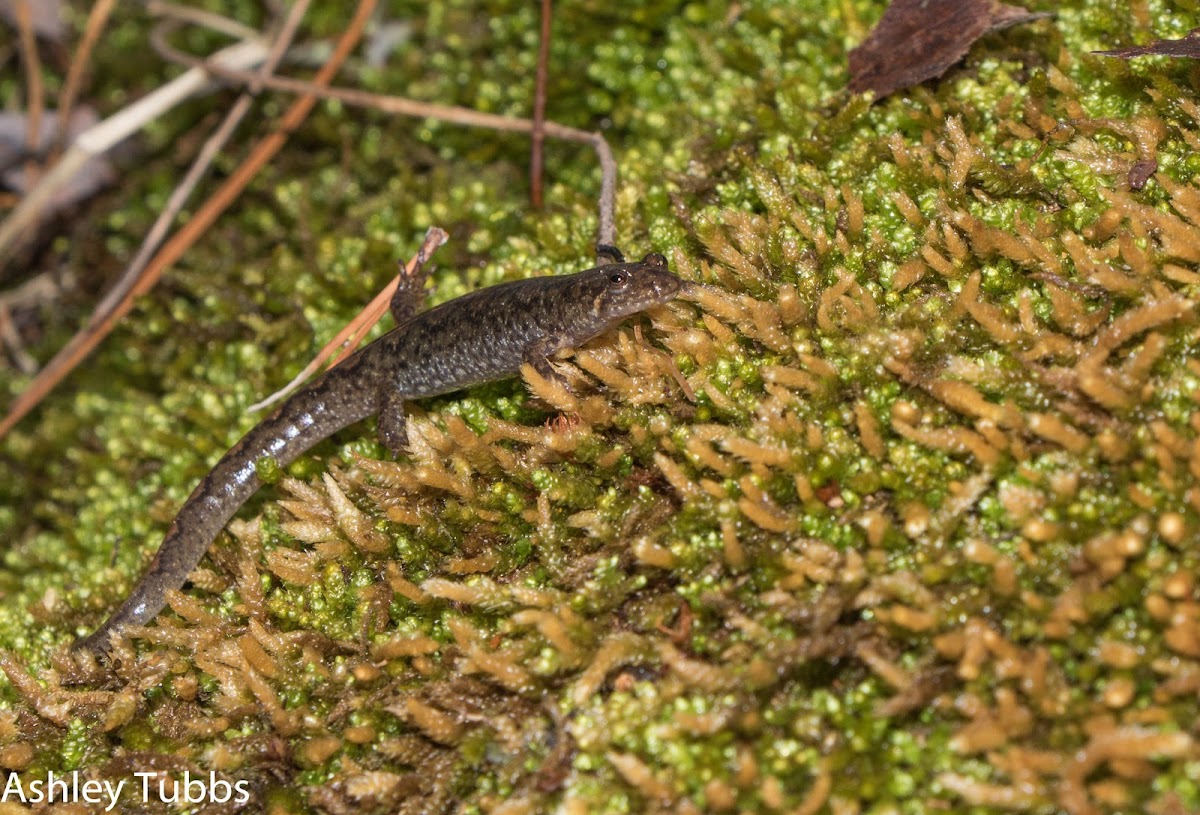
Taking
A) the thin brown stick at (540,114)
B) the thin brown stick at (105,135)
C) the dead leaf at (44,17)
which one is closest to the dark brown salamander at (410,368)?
the thin brown stick at (540,114)

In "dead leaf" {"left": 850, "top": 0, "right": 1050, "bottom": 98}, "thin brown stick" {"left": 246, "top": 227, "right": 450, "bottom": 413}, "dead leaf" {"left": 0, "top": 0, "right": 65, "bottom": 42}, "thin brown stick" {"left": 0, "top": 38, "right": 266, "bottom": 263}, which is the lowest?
"thin brown stick" {"left": 246, "top": 227, "right": 450, "bottom": 413}

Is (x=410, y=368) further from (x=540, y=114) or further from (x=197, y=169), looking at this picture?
(x=197, y=169)

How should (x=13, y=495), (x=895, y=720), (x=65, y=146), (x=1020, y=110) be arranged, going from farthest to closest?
(x=65, y=146) < (x=13, y=495) < (x=1020, y=110) < (x=895, y=720)

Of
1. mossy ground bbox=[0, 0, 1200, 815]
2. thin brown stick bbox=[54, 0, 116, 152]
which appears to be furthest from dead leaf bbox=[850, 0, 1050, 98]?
thin brown stick bbox=[54, 0, 116, 152]

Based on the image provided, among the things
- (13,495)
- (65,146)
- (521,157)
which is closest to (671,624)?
(521,157)

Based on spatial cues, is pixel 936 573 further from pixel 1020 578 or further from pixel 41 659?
pixel 41 659

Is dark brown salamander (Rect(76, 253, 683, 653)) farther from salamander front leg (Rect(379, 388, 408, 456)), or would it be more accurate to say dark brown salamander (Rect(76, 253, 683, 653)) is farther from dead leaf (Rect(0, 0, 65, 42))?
dead leaf (Rect(0, 0, 65, 42))
